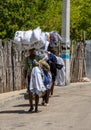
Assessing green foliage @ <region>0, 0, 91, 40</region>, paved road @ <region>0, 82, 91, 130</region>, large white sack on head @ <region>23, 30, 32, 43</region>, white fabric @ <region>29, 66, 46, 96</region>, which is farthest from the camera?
green foliage @ <region>0, 0, 91, 40</region>

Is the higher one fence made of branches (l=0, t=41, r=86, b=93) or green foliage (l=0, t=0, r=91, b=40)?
green foliage (l=0, t=0, r=91, b=40)

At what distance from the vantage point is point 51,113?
12906 mm

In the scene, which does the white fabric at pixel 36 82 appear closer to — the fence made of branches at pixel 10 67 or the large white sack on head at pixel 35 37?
the large white sack on head at pixel 35 37

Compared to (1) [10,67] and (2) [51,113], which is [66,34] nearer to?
(1) [10,67]

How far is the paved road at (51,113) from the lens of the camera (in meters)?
Result: 11.0

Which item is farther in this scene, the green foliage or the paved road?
the green foliage

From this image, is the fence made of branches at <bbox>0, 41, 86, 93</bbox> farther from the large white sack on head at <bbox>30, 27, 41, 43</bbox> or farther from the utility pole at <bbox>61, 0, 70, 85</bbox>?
the large white sack on head at <bbox>30, 27, 41, 43</bbox>

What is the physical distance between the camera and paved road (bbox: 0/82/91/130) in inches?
434

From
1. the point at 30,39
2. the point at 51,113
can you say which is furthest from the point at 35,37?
the point at 51,113

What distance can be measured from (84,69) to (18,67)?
563 centimetres

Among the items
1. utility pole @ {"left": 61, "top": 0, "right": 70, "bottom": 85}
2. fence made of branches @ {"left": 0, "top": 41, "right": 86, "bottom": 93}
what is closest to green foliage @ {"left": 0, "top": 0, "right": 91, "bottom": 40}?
utility pole @ {"left": 61, "top": 0, "right": 70, "bottom": 85}

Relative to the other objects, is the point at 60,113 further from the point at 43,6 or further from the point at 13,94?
the point at 43,6

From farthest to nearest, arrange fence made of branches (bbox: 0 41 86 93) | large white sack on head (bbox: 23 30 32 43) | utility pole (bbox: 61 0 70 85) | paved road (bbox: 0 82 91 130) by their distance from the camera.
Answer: utility pole (bbox: 61 0 70 85)
fence made of branches (bbox: 0 41 86 93)
large white sack on head (bbox: 23 30 32 43)
paved road (bbox: 0 82 91 130)

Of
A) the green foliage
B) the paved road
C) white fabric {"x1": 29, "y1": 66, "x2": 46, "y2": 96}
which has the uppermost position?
the green foliage
